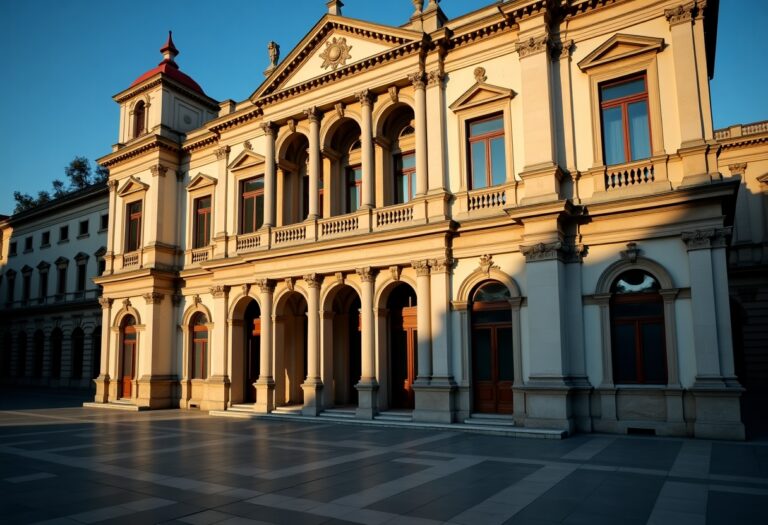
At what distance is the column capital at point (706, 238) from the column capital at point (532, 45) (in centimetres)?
706

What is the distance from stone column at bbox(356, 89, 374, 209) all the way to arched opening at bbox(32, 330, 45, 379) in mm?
33198

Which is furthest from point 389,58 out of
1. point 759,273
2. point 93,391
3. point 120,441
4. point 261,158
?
point 93,391

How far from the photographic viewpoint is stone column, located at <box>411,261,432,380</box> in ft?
60.2

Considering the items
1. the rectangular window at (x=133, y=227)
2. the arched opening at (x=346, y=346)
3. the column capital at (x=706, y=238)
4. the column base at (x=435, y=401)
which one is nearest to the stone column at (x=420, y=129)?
the arched opening at (x=346, y=346)

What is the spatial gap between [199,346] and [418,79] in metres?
15.8

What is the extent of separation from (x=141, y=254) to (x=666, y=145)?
23284 mm

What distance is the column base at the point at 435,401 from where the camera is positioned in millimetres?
17594

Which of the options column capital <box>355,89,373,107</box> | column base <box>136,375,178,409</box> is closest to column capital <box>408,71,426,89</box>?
column capital <box>355,89,373,107</box>

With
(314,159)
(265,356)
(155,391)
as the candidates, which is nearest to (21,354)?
(155,391)

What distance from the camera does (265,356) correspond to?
22.4 m

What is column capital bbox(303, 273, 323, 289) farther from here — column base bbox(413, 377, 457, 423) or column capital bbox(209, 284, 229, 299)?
column base bbox(413, 377, 457, 423)

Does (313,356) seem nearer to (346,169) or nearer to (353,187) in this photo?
(353,187)

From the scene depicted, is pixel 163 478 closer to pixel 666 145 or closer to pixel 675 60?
pixel 666 145

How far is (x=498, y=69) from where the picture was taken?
18.7 m
